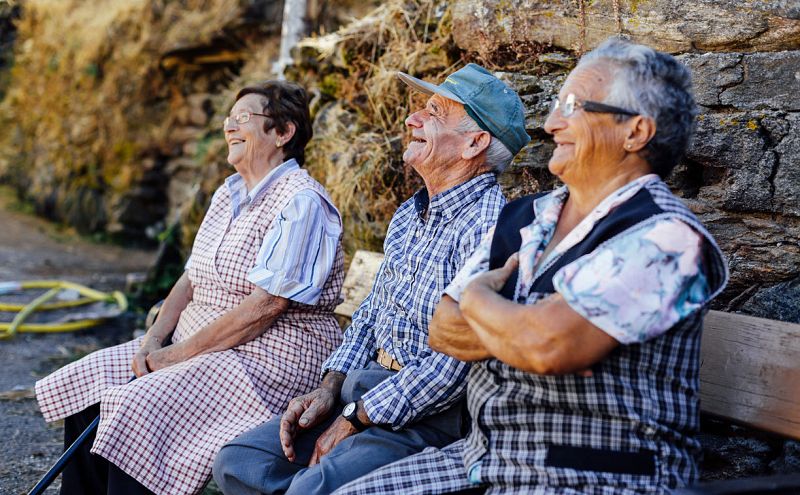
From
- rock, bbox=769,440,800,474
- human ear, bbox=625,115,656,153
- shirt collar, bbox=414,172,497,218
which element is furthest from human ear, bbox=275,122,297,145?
rock, bbox=769,440,800,474

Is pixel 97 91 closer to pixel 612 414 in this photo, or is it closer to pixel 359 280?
pixel 359 280

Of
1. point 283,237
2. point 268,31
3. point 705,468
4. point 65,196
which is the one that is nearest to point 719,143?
point 705,468

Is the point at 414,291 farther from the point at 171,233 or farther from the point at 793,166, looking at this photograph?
the point at 171,233

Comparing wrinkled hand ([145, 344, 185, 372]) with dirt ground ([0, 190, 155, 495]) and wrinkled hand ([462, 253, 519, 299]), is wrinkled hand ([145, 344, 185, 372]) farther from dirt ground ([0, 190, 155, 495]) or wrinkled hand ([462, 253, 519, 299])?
wrinkled hand ([462, 253, 519, 299])

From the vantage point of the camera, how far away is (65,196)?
36.5 feet

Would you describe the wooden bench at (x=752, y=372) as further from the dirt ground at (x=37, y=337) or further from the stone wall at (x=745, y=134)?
the dirt ground at (x=37, y=337)

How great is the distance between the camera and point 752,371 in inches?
→ 86.3

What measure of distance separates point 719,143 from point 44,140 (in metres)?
10.7

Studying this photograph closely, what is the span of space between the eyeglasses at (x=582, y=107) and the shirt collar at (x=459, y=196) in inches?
24.6

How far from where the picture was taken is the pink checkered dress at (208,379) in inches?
110

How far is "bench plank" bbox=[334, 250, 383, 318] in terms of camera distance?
355cm

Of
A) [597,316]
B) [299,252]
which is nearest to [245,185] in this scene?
[299,252]

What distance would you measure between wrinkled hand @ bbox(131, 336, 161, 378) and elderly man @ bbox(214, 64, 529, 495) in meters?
0.72

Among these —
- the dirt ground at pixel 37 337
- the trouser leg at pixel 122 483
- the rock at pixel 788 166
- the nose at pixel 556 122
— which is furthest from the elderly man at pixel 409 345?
the dirt ground at pixel 37 337
